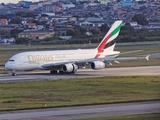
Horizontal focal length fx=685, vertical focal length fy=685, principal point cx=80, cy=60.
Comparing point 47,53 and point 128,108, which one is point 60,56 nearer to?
point 47,53

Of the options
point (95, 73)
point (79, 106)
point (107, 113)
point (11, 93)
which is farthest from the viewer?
point (95, 73)

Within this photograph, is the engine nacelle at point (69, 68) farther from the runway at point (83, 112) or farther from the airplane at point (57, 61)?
the runway at point (83, 112)

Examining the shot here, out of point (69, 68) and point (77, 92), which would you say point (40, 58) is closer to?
point (69, 68)

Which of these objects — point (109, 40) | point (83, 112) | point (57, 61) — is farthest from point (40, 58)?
point (83, 112)

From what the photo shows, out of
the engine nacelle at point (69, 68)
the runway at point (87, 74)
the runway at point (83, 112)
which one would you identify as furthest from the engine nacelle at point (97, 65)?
the runway at point (83, 112)

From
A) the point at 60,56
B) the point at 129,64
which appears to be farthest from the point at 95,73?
the point at 129,64

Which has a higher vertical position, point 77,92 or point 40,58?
point 77,92
